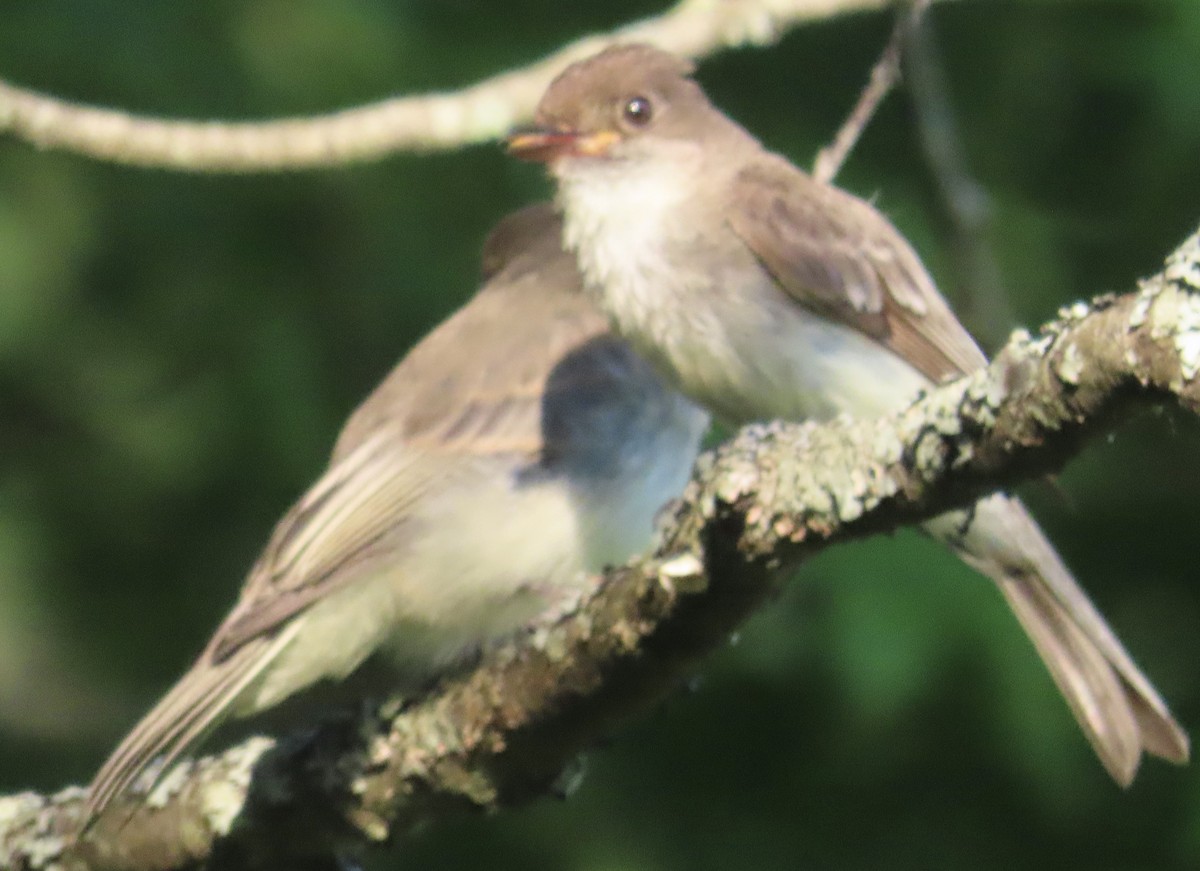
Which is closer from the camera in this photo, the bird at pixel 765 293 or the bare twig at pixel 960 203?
the bird at pixel 765 293

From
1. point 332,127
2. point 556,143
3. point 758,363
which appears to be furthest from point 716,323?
point 332,127

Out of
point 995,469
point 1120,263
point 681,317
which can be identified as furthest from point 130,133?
point 1120,263

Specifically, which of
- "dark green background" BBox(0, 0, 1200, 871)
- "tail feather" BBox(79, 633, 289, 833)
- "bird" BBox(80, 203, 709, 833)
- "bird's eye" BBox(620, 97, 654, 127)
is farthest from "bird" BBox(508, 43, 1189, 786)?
"dark green background" BBox(0, 0, 1200, 871)

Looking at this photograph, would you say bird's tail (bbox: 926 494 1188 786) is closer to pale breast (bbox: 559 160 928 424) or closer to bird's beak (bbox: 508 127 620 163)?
pale breast (bbox: 559 160 928 424)

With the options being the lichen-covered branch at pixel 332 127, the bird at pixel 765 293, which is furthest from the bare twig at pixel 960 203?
the bird at pixel 765 293

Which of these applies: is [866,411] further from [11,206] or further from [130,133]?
[11,206]

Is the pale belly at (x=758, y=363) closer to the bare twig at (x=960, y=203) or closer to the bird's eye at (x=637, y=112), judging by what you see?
→ the bird's eye at (x=637, y=112)

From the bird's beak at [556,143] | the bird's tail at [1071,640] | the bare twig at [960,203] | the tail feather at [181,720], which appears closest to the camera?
the tail feather at [181,720]
